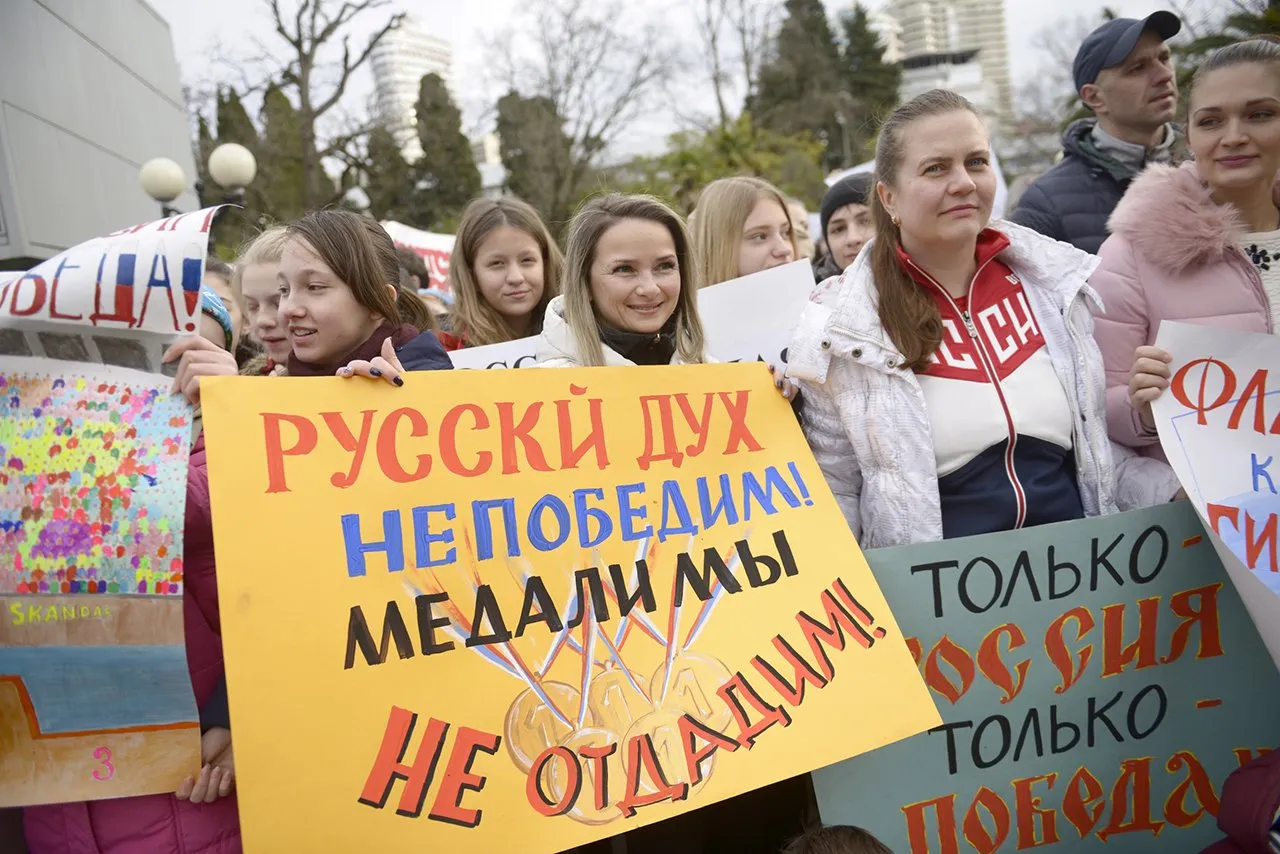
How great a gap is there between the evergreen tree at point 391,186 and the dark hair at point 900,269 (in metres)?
27.5

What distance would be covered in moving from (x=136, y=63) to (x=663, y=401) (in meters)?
13.1

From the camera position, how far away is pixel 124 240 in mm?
1689

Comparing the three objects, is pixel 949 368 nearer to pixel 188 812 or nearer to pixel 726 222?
pixel 726 222

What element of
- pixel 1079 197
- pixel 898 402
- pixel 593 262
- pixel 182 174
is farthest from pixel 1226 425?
pixel 182 174

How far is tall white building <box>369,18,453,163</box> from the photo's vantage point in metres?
24.8

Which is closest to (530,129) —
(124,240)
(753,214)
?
(753,214)

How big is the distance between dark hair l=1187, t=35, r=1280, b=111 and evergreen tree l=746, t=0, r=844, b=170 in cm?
3644

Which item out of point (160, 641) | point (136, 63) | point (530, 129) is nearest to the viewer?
point (160, 641)

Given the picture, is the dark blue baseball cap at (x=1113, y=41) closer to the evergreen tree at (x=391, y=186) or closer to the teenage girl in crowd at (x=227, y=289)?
the teenage girl in crowd at (x=227, y=289)

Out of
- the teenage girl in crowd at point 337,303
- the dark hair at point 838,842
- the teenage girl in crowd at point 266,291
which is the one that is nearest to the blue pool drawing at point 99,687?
the teenage girl in crowd at point 337,303

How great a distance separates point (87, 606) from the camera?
5.33ft

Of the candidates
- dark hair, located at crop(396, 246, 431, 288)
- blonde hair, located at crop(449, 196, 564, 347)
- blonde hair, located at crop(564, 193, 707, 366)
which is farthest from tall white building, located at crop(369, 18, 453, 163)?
blonde hair, located at crop(564, 193, 707, 366)

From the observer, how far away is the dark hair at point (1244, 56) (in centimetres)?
241

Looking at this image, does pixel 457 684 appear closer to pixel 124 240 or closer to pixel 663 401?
pixel 663 401
